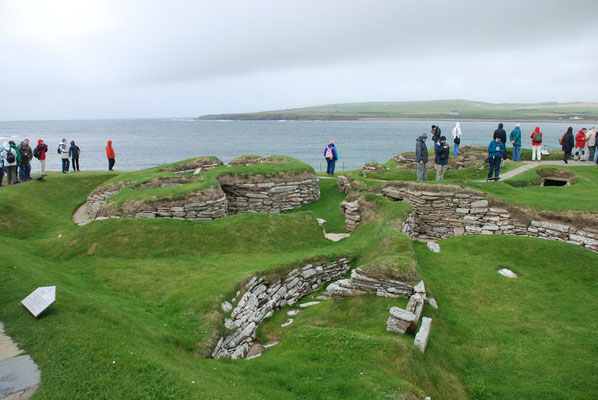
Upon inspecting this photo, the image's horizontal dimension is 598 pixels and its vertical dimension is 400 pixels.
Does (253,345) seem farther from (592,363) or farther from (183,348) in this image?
(592,363)

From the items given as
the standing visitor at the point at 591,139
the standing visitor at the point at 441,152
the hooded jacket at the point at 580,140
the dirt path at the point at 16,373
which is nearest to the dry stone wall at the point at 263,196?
the standing visitor at the point at 441,152

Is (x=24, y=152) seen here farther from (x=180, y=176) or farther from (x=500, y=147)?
(x=500, y=147)

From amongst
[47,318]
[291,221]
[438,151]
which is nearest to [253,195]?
[291,221]

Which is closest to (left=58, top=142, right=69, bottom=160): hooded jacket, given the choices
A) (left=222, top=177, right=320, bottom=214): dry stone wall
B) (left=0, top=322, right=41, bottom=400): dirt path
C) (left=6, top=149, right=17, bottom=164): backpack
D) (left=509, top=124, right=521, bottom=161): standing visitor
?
(left=6, top=149, right=17, bottom=164): backpack

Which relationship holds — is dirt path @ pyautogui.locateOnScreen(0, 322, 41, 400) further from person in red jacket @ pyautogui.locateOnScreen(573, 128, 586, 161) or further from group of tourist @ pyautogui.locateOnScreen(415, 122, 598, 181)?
person in red jacket @ pyautogui.locateOnScreen(573, 128, 586, 161)

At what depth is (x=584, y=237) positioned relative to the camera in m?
14.8

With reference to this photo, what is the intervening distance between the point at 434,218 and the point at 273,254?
9027 mm

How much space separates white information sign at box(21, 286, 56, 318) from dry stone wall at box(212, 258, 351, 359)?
3821 mm

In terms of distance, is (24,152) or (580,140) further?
(580,140)

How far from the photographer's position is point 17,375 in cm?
643

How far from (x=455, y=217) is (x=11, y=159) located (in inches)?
1030

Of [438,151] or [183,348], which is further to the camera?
[438,151]

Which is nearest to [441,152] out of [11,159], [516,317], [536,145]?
[536,145]

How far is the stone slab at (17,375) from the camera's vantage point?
614 cm
